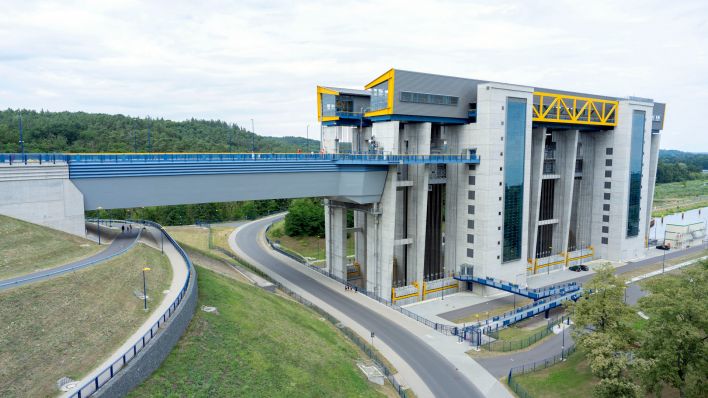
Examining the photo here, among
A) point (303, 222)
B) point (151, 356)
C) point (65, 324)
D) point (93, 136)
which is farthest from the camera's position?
point (93, 136)

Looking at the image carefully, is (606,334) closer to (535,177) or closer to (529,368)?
(529,368)

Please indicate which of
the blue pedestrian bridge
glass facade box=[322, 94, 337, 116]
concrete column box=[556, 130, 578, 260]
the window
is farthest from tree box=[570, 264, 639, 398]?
glass facade box=[322, 94, 337, 116]

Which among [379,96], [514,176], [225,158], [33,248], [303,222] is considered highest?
[379,96]

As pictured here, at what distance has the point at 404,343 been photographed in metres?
47.2

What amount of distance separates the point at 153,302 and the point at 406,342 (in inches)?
987

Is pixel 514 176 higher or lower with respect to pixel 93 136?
lower

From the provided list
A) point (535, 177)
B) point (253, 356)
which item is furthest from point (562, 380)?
point (535, 177)

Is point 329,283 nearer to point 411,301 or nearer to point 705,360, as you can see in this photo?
point 411,301

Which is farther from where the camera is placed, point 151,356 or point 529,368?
point 529,368

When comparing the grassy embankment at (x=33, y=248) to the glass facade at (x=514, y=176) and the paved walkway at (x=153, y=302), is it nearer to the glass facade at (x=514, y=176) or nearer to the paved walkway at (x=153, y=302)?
the paved walkway at (x=153, y=302)

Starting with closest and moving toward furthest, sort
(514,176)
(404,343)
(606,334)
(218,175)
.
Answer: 1. (606,334)
2. (404,343)
3. (218,175)
4. (514,176)

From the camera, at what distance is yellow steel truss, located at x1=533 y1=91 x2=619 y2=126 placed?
68.9 meters

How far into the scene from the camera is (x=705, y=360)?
32594 millimetres

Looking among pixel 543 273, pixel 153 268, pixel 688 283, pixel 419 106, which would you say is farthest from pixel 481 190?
pixel 153 268
